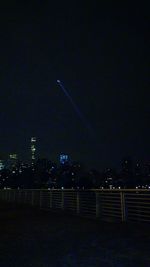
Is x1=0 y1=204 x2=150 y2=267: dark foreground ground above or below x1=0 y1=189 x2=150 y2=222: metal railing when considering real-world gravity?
below

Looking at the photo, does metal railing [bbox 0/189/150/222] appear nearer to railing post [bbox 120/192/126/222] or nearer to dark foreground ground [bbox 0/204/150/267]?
railing post [bbox 120/192/126/222]

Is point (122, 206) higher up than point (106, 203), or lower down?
lower down

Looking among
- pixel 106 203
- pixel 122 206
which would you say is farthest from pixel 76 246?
pixel 106 203

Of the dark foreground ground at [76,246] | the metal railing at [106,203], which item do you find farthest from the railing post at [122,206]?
the dark foreground ground at [76,246]

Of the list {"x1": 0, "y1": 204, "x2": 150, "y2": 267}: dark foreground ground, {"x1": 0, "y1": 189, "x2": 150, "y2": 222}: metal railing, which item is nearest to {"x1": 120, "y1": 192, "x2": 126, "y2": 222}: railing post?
{"x1": 0, "y1": 189, "x2": 150, "y2": 222}: metal railing

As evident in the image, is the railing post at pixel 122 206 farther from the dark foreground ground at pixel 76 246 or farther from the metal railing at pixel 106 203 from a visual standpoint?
the dark foreground ground at pixel 76 246

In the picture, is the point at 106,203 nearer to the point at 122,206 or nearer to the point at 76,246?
the point at 122,206
